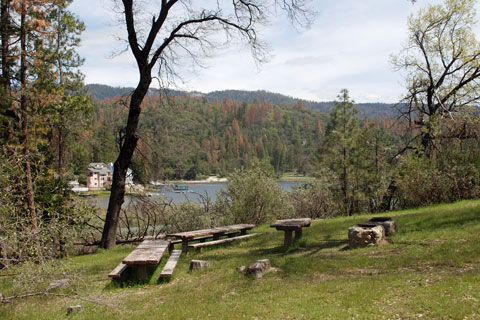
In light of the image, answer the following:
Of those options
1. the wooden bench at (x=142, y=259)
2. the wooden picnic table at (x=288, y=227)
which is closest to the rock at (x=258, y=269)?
the wooden bench at (x=142, y=259)

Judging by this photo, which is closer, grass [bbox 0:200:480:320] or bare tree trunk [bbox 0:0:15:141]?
grass [bbox 0:200:480:320]

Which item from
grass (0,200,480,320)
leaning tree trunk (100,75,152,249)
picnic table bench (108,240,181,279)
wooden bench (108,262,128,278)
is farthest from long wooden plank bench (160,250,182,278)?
leaning tree trunk (100,75,152,249)

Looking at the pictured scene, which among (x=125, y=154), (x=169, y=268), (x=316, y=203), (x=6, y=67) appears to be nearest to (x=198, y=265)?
(x=169, y=268)

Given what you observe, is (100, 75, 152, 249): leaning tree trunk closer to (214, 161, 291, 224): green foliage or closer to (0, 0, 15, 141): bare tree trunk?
(0, 0, 15, 141): bare tree trunk

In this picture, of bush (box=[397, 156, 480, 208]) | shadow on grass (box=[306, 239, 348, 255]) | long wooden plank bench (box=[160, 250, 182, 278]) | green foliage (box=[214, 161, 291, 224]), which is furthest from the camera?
green foliage (box=[214, 161, 291, 224])

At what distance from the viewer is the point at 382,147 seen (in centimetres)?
1920

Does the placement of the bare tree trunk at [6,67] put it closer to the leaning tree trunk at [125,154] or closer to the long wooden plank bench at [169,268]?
the leaning tree trunk at [125,154]

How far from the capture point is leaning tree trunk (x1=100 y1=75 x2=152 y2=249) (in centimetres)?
1164

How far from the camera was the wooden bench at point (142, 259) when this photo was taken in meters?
6.71

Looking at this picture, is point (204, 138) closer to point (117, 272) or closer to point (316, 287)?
point (117, 272)

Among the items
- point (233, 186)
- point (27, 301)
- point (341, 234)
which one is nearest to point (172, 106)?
point (233, 186)

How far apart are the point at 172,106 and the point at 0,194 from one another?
288 inches

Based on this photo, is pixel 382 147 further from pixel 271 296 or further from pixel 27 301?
pixel 27 301

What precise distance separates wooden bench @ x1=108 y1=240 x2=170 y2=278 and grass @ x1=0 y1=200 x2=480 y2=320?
0.30m
